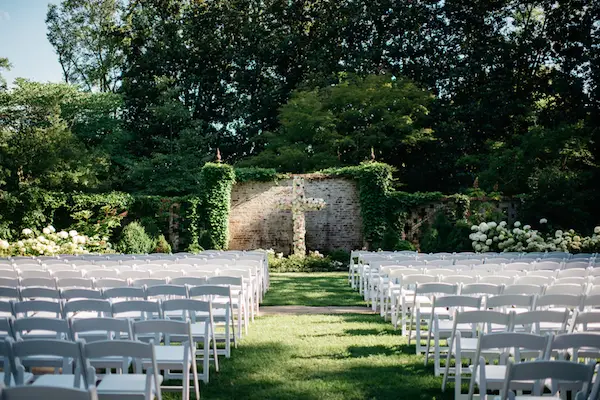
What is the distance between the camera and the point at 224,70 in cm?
3494

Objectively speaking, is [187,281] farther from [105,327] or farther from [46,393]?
[46,393]

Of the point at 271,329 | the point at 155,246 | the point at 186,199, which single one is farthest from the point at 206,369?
the point at 186,199

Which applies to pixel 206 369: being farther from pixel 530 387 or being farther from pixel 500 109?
pixel 500 109

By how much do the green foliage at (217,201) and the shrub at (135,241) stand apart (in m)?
2.63

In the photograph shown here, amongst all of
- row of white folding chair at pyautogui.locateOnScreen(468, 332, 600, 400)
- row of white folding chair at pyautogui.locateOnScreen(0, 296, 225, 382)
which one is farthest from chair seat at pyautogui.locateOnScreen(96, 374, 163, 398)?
row of white folding chair at pyautogui.locateOnScreen(468, 332, 600, 400)

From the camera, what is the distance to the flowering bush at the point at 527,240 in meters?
16.2

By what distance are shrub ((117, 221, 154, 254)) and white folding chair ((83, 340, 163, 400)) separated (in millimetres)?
15351

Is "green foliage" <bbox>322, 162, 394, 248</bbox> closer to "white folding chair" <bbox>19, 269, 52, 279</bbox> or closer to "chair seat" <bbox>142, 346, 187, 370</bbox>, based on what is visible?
"white folding chair" <bbox>19, 269, 52, 279</bbox>

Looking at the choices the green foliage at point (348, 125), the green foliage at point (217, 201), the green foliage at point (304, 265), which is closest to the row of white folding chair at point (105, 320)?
the green foliage at point (304, 265)

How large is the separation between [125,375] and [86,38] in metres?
34.9

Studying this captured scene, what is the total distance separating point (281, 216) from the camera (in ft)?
76.0

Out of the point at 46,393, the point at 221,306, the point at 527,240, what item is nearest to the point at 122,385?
the point at 46,393

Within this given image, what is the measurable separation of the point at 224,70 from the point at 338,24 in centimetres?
760

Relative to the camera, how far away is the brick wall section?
76.1 ft
